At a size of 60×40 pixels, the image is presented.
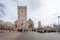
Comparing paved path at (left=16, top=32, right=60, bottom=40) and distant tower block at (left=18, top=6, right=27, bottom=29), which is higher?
distant tower block at (left=18, top=6, right=27, bottom=29)

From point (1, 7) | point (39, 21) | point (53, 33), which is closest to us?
point (53, 33)

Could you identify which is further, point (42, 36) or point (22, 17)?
point (22, 17)

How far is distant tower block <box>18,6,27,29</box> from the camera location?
4.91 m

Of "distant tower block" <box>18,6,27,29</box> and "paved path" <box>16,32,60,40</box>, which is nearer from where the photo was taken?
"paved path" <box>16,32,60,40</box>

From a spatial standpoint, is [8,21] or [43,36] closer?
[43,36]

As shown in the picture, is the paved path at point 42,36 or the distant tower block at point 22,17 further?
the distant tower block at point 22,17

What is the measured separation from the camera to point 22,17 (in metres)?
5.10

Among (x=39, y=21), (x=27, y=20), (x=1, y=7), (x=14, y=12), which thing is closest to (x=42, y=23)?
(x=39, y=21)

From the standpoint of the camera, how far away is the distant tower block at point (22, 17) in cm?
491

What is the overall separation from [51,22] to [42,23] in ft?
1.16

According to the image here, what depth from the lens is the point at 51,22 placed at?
16.0 feet

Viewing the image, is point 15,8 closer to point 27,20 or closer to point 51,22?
point 27,20

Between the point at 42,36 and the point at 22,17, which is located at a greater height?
the point at 22,17

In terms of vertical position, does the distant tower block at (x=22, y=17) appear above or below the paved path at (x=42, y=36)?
above
